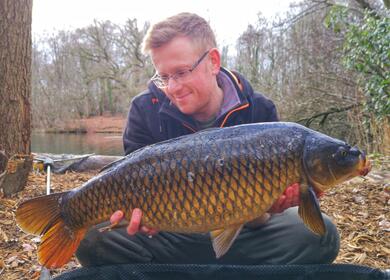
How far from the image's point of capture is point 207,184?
1.14 metres

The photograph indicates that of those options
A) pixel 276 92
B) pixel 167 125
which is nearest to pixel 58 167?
pixel 167 125

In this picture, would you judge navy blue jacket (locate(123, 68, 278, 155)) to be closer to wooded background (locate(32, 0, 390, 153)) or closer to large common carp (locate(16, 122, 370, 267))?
large common carp (locate(16, 122, 370, 267))

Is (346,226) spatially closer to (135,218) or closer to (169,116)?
(169,116)

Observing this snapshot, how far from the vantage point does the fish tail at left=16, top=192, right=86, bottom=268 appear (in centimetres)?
123

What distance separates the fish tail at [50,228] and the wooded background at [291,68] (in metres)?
3.36

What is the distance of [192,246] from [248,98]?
662 millimetres

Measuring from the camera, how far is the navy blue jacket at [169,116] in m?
1.70

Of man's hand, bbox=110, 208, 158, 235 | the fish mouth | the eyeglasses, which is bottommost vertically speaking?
man's hand, bbox=110, 208, 158, 235

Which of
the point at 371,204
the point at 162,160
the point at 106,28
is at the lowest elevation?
the point at 371,204

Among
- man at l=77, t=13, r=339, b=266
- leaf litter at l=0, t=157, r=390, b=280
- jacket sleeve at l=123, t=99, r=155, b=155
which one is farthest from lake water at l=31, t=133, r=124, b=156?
man at l=77, t=13, r=339, b=266

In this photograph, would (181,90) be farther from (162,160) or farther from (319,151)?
(319,151)

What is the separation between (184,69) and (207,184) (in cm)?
59

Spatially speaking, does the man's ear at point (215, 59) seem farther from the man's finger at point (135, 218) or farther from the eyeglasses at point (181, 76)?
the man's finger at point (135, 218)

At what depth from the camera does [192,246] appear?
5.04 feet
